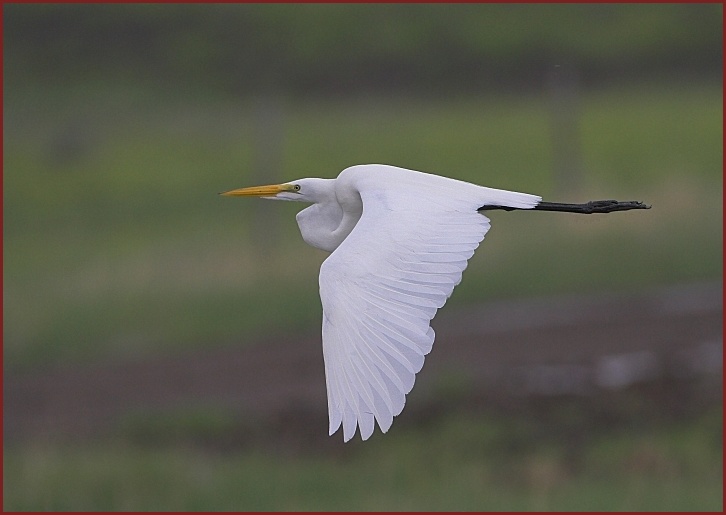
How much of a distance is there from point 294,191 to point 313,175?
9.40m

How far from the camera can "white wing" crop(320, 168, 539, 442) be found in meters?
3.69

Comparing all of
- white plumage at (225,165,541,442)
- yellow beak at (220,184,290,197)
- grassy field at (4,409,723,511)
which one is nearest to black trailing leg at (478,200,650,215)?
white plumage at (225,165,541,442)

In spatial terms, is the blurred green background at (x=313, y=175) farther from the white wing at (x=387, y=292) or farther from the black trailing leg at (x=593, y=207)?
the white wing at (x=387, y=292)

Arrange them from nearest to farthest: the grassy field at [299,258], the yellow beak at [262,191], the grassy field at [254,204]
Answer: the yellow beak at [262,191] → the grassy field at [299,258] → the grassy field at [254,204]

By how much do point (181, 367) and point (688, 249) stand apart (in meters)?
4.17

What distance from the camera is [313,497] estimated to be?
26.0 ft

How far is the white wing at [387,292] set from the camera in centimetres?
369

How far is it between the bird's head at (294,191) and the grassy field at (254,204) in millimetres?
5818

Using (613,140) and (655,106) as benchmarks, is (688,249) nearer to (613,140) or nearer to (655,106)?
(613,140)

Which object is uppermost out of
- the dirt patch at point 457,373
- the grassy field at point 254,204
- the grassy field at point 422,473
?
the grassy field at point 254,204

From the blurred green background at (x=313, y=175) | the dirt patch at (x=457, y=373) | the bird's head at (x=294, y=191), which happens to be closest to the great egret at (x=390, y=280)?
the bird's head at (x=294, y=191)

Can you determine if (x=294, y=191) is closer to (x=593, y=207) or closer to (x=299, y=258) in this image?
(x=593, y=207)

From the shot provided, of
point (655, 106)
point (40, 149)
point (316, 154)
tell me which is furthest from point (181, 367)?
point (655, 106)

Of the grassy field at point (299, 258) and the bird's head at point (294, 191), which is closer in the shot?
the bird's head at point (294, 191)
